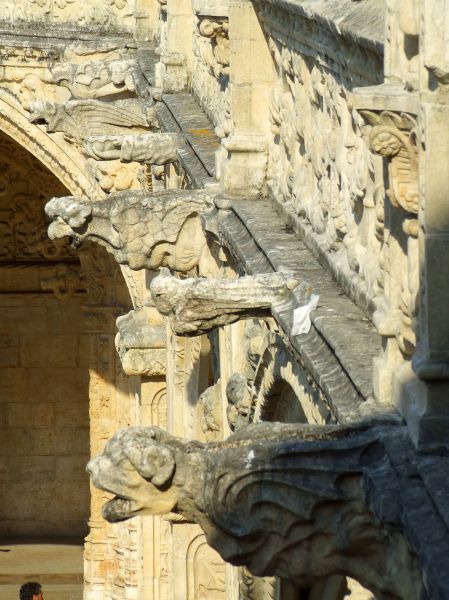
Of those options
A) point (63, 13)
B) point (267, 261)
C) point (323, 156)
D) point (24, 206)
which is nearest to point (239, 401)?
point (267, 261)

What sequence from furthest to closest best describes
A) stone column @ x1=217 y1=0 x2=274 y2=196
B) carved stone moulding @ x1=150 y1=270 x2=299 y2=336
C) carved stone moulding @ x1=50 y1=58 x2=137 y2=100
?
carved stone moulding @ x1=50 y1=58 x2=137 y2=100
stone column @ x1=217 y1=0 x2=274 y2=196
carved stone moulding @ x1=150 y1=270 x2=299 y2=336

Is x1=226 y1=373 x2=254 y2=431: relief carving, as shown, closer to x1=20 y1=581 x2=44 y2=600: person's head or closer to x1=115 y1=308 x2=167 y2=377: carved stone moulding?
x1=115 y1=308 x2=167 y2=377: carved stone moulding

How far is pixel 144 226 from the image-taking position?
8.96 metres

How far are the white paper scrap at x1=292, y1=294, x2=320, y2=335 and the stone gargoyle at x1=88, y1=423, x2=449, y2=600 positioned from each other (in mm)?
1143

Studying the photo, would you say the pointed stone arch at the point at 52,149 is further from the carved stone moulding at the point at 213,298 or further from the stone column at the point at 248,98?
the carved stone moulding at the point at 213,298

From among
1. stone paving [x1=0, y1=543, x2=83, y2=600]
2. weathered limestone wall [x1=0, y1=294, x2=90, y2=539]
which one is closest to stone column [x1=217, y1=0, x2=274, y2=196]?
stone paving [x1=0, y1=543, x2=83, y2=600]

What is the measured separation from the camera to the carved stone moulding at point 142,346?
13.0m

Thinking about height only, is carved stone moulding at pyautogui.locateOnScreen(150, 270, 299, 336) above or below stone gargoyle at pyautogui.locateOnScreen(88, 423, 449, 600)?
above

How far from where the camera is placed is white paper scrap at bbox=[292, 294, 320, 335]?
6012mm

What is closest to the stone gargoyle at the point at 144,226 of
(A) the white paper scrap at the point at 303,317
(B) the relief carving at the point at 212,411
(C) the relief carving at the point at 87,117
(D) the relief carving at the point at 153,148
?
(B) the relief carving at the point at 212,411

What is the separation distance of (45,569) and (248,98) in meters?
9.72

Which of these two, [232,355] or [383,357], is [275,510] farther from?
[232,355]

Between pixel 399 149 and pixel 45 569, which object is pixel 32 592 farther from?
pixel 399 149

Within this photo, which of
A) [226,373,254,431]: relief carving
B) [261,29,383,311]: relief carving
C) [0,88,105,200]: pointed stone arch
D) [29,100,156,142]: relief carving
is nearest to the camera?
[261,29,383,311]: relief carving
